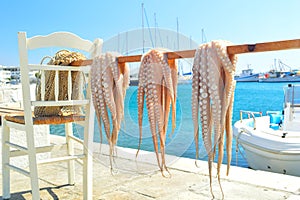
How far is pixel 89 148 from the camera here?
191 cm

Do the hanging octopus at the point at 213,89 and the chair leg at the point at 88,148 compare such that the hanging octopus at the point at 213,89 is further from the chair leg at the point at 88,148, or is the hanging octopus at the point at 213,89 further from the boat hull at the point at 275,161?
the boat hull at the point at 275,161

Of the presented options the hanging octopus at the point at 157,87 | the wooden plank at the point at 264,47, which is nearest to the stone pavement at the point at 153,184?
the hanging octopus at the point at 157,87

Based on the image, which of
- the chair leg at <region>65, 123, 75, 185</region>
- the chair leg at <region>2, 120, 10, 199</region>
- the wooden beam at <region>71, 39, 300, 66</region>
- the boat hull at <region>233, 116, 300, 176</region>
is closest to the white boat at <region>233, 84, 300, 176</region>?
the boat hull at <region>233, 116, 300, 176</region>

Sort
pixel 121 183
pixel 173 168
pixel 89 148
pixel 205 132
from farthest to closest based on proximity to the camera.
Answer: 1. pixel 173 168
2. pixel 121 183
3. pixel 89 148
4. pixel 205 132

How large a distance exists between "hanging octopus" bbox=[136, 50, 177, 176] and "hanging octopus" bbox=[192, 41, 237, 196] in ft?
0.45

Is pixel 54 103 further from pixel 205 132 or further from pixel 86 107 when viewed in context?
pixel 205 132

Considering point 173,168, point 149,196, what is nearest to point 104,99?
point 149,196

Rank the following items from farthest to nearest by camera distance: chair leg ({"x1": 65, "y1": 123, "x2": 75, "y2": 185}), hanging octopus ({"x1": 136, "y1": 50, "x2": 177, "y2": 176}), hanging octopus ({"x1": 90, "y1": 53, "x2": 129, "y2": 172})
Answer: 1. chair leg ({"x1": 65, "y1": 123, "x2": 75, "y2": 185})
2. hanging octopus ({"x1": 90, "y1": 53, "x2": 129, "y2": 172})
3. hanging octopus ({"x1": 136, "y1": 50, "x2": 177, "y2": 176})

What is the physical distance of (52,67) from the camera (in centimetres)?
174

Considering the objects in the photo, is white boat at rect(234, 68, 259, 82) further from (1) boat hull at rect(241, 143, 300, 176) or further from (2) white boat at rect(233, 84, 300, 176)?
(1) boat hull at rect(241, 143, 300, 176)

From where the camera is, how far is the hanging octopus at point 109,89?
1.39m

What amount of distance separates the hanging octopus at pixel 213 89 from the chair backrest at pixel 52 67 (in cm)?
71

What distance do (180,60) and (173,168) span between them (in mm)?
1609

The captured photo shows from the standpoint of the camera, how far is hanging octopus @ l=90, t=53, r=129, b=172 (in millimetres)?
1392
